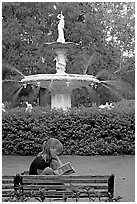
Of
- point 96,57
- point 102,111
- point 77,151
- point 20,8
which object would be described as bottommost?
point 77,151

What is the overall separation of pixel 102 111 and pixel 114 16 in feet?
61.2

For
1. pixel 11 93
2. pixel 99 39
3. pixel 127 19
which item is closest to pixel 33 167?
pixel 11 93

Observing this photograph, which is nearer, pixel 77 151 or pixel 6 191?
pixel 6 191

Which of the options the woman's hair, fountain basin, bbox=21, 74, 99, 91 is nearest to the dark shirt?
the woman's hair

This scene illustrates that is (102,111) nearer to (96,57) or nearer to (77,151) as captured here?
(77,151)

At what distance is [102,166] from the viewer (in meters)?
12.6

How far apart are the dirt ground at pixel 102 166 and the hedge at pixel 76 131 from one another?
394 millimetres

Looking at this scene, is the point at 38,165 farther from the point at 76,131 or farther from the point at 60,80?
the point at 60,80

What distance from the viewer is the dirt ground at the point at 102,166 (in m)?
9.52

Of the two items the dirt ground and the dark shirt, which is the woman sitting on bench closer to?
the dark shirt

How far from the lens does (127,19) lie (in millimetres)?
32406

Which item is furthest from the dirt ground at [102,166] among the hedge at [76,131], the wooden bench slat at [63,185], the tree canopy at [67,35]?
the tree canopy at [67,35]

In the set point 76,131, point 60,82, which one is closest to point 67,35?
point 60,82

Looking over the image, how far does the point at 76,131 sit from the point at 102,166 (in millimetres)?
2701
